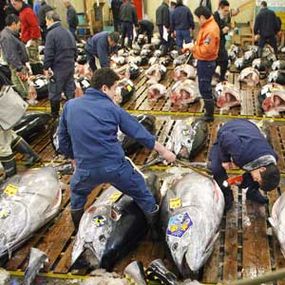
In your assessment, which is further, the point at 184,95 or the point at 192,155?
the point at 184,95

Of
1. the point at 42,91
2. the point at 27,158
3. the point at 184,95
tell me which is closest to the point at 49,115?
the point at 27,158

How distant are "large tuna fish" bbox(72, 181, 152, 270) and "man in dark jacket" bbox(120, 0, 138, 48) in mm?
11535

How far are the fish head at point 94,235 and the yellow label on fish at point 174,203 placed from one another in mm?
591

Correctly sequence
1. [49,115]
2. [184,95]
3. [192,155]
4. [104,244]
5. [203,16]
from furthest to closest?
[184,95]
[49,115]
[203,16]
[192,155]
[104,244]

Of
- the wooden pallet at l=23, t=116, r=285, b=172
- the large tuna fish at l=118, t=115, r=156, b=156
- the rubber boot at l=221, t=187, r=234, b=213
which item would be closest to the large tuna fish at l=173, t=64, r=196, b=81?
the wooden pallet at l=23, t=116, r=285, b=172

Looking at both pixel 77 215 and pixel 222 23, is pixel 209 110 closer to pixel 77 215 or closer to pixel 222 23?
pixel 222 23

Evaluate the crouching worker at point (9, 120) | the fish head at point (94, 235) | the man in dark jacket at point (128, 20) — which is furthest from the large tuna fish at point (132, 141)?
the man in dark jacket at point (128, 20)

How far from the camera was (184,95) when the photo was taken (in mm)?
8414

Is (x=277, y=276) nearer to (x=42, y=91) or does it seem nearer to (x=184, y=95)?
(x=184, y=95)

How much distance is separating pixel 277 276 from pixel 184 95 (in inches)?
278

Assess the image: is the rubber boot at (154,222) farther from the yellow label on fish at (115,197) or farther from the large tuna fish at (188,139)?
the large tuna fish at (188,139)

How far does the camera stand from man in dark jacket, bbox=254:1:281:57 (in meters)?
12.2

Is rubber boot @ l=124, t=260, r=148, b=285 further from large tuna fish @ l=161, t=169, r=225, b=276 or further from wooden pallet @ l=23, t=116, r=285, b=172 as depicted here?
wooden pallet @ l=23, t=116, r=285, b=172

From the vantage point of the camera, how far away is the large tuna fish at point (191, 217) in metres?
3.78
